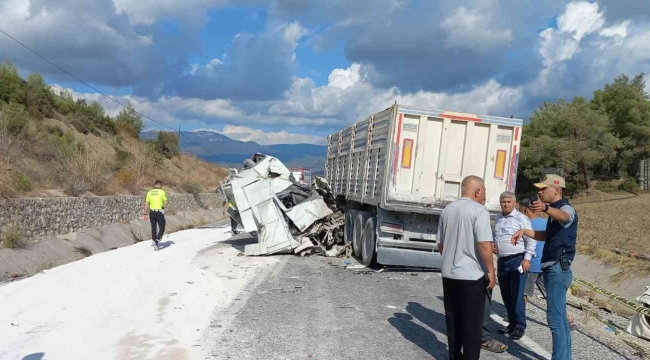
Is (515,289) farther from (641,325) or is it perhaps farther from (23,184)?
(23,184)

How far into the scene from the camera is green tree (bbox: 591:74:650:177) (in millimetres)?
35844

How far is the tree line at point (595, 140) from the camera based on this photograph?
33.7m

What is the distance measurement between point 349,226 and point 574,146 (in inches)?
969

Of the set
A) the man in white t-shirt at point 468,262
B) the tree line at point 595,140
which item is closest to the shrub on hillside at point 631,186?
the tree line at point 595,140

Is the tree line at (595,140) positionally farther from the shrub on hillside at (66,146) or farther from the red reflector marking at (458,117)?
the shrub on hillside at (66,146)

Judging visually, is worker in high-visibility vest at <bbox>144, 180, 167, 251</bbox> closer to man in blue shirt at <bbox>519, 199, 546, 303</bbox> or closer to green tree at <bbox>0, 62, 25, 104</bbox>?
man in blue shirt at <bbox>519, 199, 546, 303</bbox>

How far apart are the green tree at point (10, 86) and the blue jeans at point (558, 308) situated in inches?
1199

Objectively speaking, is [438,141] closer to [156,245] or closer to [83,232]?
[156,245]

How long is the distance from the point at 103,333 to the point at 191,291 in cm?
262

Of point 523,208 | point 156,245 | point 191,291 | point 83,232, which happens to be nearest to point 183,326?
point 191,291

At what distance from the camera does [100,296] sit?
822 cm

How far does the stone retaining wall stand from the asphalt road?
6431mm

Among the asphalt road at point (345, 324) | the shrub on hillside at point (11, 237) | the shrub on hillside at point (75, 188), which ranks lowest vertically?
the shrub on hillside at point (11, 237)

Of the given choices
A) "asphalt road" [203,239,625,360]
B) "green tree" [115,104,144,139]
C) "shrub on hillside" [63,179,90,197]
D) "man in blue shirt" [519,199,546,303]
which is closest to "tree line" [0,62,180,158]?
"green tree" [115,104,144,139]
